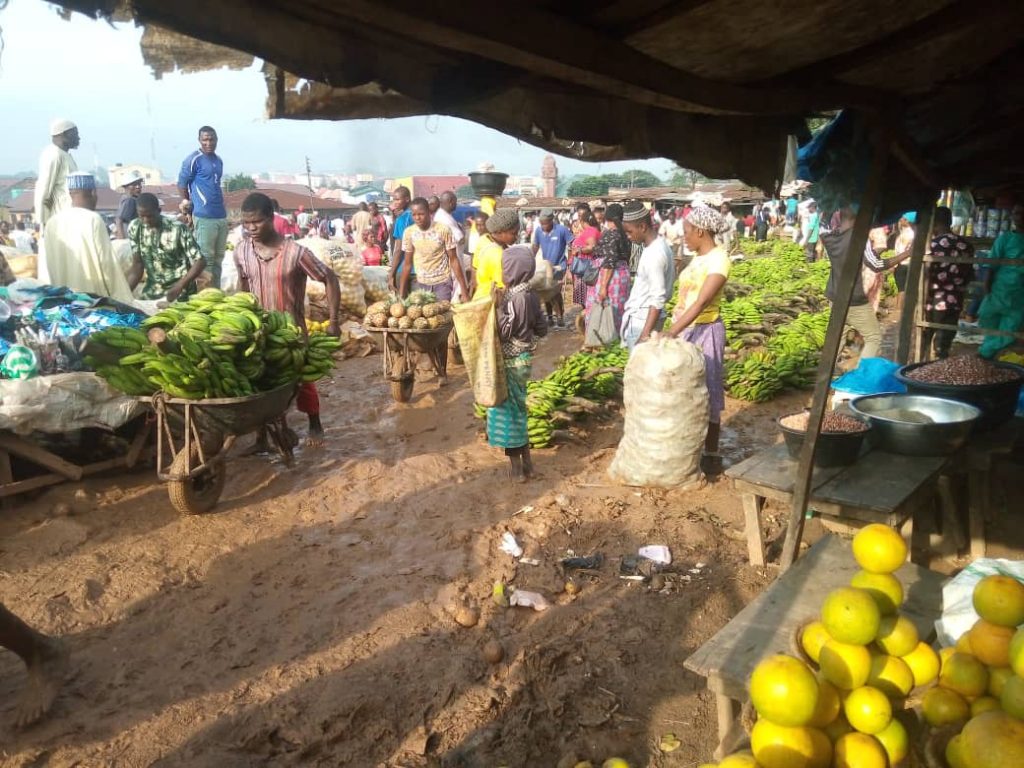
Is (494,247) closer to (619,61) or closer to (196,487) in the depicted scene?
(196,487)

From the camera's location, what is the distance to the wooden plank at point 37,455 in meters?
4.50

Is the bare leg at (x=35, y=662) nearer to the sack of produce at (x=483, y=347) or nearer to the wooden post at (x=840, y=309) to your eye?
the sack of produce at (x=483, y=347)

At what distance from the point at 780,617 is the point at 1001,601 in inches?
38.6

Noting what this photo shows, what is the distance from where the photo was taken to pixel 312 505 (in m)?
5.07

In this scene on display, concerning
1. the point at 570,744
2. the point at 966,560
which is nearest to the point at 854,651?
the point at 570,744

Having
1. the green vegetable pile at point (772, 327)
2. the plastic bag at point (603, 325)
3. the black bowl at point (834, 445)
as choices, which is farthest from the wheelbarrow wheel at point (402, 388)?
the black bowl at point (834, 445)

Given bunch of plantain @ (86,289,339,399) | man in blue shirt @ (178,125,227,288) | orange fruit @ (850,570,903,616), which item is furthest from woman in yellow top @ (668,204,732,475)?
man in blue shirt @ (178,125,227,288)

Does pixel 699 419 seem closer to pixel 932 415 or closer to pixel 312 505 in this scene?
pixel 932 415

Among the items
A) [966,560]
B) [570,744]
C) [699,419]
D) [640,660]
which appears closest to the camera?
[570,744]

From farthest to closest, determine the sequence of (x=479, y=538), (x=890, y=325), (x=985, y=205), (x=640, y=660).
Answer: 1. (x=890, y=325)
2. (x=985, y=205)
3. (x=479, y=538)
4. (x=640, y=660)

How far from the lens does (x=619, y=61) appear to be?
6.34ft

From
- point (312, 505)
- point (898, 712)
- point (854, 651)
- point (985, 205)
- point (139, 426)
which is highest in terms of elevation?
point (985, 205)

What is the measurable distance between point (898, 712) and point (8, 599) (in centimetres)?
430

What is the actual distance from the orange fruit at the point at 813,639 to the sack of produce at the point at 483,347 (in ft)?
11.3
